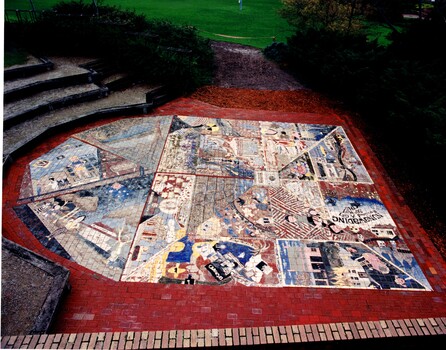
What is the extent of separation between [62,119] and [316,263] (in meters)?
8.38

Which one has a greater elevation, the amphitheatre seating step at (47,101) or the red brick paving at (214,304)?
the amphitheatre seating step at (47,101)

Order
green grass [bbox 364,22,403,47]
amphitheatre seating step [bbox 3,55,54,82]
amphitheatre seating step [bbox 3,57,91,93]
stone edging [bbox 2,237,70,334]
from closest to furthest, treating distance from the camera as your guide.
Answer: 1. stone edging [bbox 2,237,70,334]
2. amphitheatre seating step [bbox 3,57,91,93]
3. amphitheatre seating step [bbox 3,55,54,82]
4. green grass [bbox 364,22,403,47]

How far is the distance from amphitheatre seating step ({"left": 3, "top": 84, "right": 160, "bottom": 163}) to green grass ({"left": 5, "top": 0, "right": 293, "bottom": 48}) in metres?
7.99

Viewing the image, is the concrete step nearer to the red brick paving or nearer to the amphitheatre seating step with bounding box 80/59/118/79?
the amphitheatre seating step with bounding box 80/59/118/79

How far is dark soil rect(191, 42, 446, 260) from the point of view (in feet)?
27.1

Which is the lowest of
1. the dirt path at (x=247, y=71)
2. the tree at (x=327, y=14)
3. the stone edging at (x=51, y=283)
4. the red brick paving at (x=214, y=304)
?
the red brick paving at (x=214, y=304)

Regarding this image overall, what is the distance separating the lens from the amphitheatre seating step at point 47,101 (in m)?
9.80

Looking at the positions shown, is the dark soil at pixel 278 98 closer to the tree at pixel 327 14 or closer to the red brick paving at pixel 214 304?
the red brick paving at pixel 214 304

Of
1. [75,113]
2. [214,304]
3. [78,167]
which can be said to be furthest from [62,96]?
[214,304]

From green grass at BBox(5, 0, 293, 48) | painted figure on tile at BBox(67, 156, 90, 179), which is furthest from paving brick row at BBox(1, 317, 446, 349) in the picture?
green grass at BBox(5, 0, 293, 48)

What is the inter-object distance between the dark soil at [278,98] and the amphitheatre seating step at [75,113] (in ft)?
7.51

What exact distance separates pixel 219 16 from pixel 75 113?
43.9ft

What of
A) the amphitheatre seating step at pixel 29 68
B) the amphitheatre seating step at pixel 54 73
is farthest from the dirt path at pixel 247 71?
the amphitheatre seating step at pixel 29 68

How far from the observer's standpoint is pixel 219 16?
20516mm
